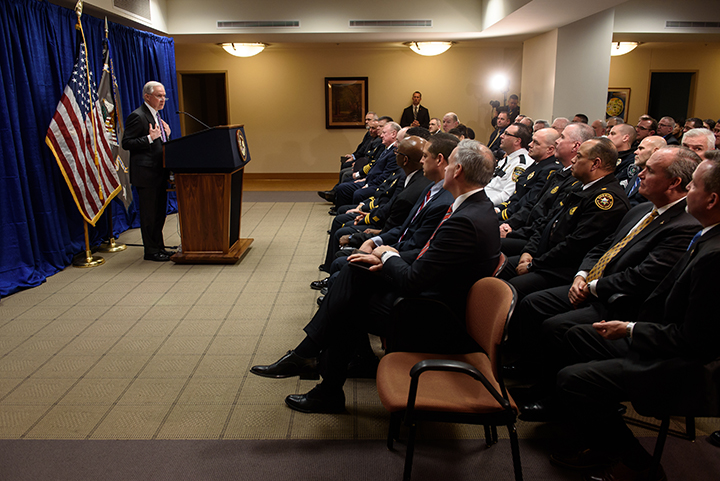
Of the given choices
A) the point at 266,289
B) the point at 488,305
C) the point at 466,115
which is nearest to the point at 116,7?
the point at 266,289

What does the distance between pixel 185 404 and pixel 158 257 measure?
2.92 metres

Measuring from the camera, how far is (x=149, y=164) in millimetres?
5250

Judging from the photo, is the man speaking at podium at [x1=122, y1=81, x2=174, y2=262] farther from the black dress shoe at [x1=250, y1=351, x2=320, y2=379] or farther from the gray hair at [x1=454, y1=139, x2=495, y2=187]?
the gray hair at [x1=454, y1=139, x2=495, y2=187]

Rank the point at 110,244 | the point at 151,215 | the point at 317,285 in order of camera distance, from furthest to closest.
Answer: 1. the point at 110,244
2. the point at 151,215
3. the point at 317,285

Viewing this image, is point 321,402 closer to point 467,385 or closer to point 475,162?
point 467,385

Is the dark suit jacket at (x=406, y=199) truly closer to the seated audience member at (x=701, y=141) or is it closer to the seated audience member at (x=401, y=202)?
the seated audience member at (x=401, y=202)

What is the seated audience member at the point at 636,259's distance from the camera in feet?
7.74

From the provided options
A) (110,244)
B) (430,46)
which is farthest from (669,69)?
(110,244)

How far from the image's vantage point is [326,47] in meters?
10.9

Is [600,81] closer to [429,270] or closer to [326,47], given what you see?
[326,47]

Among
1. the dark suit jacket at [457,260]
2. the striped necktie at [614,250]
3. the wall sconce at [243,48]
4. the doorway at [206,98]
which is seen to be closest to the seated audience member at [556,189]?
the striped necktie at [614,250]

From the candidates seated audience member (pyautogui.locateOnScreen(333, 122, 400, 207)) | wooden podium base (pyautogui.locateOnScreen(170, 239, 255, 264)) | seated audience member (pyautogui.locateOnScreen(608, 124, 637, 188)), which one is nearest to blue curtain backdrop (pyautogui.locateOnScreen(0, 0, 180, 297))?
wooden podium base (pyautogui.locateOnScreen(170, 239, 255, 264))

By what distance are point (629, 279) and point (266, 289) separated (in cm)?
289

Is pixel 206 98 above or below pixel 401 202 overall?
above
